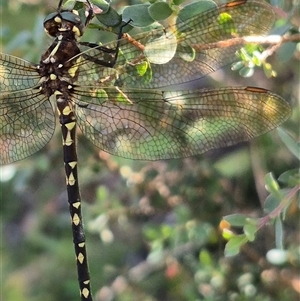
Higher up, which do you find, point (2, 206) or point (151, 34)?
point (151, 34)

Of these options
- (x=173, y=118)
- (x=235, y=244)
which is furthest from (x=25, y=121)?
(x=235, y=244)

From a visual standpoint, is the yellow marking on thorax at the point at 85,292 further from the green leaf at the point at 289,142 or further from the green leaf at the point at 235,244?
the green leaf at the point at 289,142

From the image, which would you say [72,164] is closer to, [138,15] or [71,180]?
[71,180]

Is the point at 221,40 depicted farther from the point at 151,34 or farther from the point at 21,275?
the point at 21,275

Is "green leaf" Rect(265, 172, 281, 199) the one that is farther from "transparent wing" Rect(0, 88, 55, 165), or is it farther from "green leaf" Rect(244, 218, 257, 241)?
"transparent wing" Rect(0, 88, 55, 165)

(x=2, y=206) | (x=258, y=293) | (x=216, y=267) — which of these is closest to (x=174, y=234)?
(x=216, y=267)

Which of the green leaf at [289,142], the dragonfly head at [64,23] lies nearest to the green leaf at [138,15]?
the dragonfly head at [64,23]

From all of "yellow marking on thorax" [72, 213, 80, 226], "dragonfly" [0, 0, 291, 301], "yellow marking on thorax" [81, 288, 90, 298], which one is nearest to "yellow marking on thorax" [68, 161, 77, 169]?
"dragonfly" [0, 0, 291, 301]
